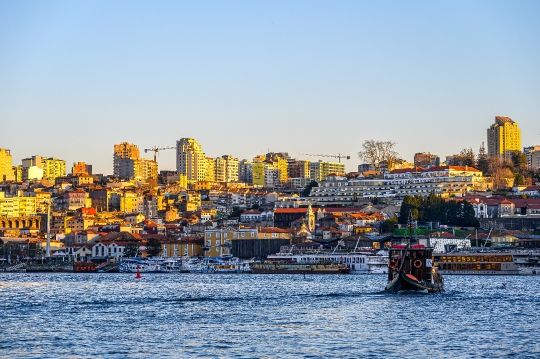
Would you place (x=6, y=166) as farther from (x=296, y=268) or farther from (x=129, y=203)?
(x=296, y=268)

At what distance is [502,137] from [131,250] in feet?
298

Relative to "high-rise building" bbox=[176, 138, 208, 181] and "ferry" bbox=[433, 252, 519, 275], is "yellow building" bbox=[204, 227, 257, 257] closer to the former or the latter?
"ferry" bbox=[433, 252, 519, 275]

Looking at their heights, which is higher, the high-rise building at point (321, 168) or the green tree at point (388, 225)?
the high-rise building at point (321, 168)

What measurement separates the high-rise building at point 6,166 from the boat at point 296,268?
116m

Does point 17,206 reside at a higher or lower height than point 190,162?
lower

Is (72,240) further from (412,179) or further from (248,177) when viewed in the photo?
(248,177)

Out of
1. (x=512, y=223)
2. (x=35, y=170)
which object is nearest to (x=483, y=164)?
(x=512, y=223)

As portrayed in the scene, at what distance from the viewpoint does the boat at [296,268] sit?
7794 centimetres

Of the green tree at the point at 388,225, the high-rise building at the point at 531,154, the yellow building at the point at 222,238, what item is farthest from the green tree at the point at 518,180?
the high-rise building at the point at 531,154

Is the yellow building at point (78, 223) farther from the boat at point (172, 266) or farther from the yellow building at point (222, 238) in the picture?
the boat at point (172, 266)

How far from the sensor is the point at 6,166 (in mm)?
192875

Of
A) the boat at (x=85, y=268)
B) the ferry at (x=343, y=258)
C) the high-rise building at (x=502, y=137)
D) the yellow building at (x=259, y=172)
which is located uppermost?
the high-rise building at (x=502, y=137)

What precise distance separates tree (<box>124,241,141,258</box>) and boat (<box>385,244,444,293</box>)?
50.7m

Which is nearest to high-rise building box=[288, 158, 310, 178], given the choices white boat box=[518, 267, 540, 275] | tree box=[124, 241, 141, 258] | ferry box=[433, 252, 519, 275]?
tree box=[124, 241, 141, 258]
